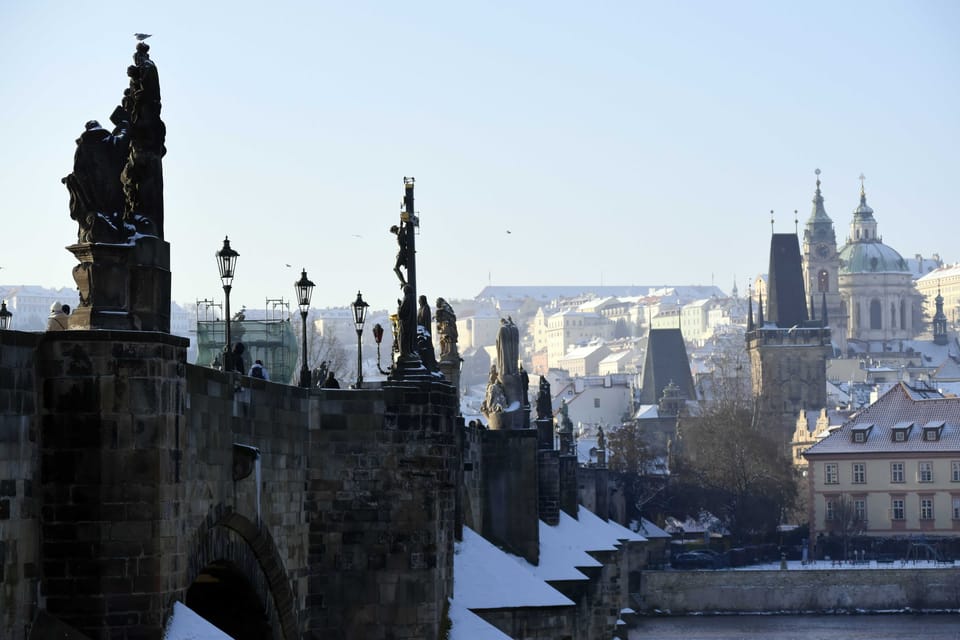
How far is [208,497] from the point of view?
20.2 metres

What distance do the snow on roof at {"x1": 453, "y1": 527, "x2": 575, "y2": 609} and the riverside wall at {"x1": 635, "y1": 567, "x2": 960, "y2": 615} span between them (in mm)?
70420

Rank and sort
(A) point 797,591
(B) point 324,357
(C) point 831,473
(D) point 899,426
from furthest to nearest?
1. (C) point 831,473
2. (D) point 899,426
3. (B) point 324,357
4. (A) point 797,591

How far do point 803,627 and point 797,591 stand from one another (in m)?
9.77

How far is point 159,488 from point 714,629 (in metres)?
83.2

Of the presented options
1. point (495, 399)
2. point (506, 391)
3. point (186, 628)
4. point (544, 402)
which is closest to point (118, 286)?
point (186, 628)

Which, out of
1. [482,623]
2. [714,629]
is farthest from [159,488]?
[714,629]

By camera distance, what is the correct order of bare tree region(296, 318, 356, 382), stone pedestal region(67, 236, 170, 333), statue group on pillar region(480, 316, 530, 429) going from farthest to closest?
bare tree region(296, 318, 356, 382) → statue group on pillar region(480, 316, 530, 429) → stone pedestal region(67, 236, 170, 333)

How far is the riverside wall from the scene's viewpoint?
108 meters

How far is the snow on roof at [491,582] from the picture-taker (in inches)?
1380

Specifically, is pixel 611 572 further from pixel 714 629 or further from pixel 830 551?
pixel 830 551

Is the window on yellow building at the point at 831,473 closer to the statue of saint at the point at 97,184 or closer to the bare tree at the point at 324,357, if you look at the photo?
the bare tree at the point at 324,357

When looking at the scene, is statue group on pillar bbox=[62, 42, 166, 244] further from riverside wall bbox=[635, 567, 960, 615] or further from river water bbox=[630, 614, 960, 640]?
riverside wall bbox=[635, 567, 960, 615]

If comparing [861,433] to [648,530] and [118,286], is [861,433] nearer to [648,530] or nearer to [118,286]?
[648,530]

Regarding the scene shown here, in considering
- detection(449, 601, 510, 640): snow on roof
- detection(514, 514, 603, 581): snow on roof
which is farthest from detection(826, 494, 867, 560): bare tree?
detection(449, 601, 510, 640): snow on roof
